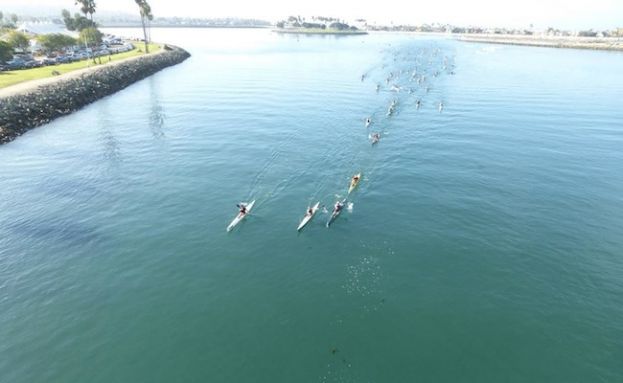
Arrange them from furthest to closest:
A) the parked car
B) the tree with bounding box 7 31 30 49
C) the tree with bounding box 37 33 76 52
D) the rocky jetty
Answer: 1. the tree with bounding box 37 33 76 52
2. the tree with bounding box 7 31 30 49
3. the parked car
4. the rocky jetty

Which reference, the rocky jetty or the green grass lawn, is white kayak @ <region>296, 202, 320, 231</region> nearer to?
the rocky jetty

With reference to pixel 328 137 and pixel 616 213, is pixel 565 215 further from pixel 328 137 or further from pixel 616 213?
pixel 328 137

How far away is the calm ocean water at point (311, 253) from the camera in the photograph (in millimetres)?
30297

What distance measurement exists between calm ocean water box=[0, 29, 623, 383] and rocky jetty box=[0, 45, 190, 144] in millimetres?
3839

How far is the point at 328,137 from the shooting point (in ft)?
248

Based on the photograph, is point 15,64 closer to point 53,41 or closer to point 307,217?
point 53,41

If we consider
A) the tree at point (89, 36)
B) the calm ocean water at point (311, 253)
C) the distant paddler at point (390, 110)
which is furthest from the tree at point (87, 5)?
the distant paddler at point (390, 110)

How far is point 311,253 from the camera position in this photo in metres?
42.0

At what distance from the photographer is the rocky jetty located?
77.2 m

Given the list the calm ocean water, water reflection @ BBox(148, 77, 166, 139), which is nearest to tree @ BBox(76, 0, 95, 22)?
water reflection @ BBox(148, 77, 166, 139)

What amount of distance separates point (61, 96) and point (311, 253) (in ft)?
276

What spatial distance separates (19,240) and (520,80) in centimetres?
14648

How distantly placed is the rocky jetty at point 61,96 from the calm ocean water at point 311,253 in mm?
3839

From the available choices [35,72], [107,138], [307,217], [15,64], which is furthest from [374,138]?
[15,64]
